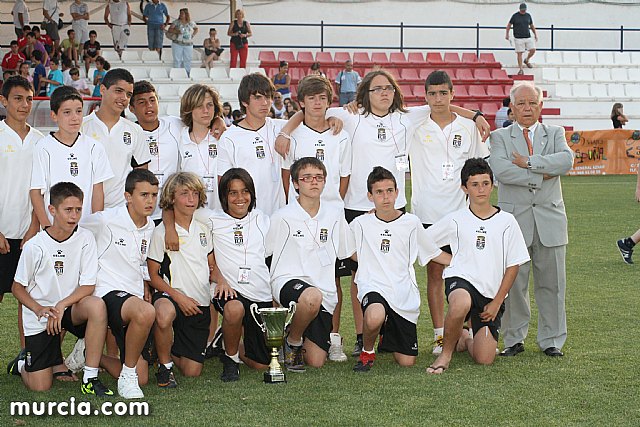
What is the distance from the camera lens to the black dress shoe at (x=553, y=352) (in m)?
6.34

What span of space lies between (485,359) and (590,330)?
1335 millimetres

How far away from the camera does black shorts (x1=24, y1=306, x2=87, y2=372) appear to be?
5.71m

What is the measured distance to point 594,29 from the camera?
28.8 metres

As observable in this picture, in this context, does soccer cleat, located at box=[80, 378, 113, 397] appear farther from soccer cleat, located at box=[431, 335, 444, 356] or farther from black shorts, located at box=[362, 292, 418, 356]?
soccer cleat, located at box=[431, 335, 444, 356]

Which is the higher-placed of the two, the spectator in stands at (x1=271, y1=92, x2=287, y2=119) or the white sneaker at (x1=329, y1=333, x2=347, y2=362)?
the spectator in stands at (x1=271, y1=92, x2=287, y2=119)

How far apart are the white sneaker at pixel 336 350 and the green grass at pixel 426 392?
0.10 m

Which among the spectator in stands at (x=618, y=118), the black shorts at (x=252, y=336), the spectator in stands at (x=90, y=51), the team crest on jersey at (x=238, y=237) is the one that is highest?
the spectator in stands at (x=90, y=51)

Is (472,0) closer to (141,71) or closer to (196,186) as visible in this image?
(141,71)

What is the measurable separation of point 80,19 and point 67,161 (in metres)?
19.1

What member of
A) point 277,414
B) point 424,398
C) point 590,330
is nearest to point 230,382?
point 277,414

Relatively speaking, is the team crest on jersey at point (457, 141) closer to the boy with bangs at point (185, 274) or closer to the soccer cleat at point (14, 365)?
the boy with bangs at point (185, 274)

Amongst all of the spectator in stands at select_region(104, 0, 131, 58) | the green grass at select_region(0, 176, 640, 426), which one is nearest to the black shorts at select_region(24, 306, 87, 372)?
the green grass at select_region(0, 176, 640, 426)

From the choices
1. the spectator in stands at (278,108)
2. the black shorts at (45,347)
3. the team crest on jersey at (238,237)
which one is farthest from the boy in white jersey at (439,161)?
the spectator in stands at (278,108)

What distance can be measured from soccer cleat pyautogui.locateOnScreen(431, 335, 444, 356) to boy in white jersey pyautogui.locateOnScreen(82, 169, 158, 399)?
198 cm
